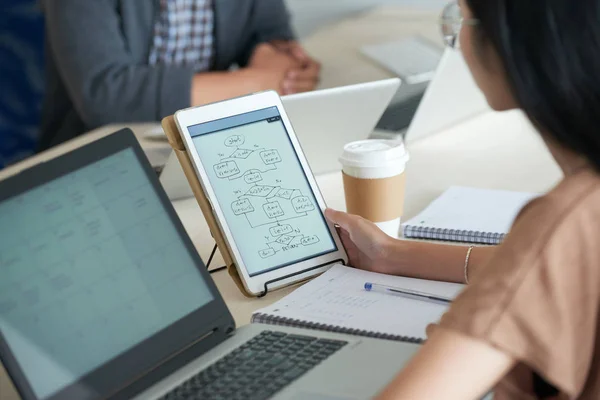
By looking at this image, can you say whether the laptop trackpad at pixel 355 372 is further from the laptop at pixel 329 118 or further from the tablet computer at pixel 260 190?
the laptop at pixel 329 118

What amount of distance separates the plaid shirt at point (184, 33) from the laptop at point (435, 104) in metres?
0.73

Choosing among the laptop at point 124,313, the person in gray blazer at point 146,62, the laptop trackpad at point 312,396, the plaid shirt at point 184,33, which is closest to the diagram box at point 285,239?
the laptop at point 124,313

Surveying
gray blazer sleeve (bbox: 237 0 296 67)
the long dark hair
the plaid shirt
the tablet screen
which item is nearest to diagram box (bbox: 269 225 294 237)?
the tablet screen

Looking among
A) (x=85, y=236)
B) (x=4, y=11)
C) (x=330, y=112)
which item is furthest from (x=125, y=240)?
(x=4, y=11)

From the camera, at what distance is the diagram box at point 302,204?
111 centimetres

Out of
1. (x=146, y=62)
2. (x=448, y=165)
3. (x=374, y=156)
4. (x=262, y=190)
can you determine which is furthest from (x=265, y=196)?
(x=146, y=62)

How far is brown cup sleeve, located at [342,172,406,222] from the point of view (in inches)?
45.4

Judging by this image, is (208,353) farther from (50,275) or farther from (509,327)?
(509,327)

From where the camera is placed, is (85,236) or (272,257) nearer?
(85,236)

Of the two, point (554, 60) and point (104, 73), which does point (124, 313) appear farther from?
point (104, 73)

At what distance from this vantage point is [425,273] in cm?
→ 104

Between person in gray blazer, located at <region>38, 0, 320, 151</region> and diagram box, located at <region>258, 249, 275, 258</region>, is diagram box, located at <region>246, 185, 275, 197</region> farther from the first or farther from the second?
person in gray blazer, located at <region>38, 0, 320, 151</region>

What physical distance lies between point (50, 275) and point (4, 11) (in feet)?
6.37

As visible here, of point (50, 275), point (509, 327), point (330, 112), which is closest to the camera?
point (509, 327)
